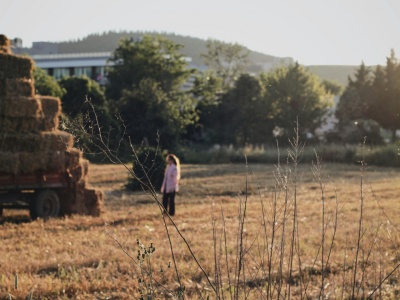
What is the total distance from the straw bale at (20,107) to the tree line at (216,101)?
32422mm

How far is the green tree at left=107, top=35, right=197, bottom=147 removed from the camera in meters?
49.2

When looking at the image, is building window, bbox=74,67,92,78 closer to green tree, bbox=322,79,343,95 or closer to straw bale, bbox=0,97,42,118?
green tree, bbox=322,79,343,95

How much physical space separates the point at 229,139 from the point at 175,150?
7.34 metres

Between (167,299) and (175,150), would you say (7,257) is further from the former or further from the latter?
(175,150)

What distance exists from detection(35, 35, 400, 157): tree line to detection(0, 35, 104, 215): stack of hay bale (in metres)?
32.0

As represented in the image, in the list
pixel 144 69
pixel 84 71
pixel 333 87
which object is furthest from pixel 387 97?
pixel 333 87

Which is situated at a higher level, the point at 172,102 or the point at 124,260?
the point at 172,102

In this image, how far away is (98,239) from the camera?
9781mm

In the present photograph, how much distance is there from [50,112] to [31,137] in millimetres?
1020

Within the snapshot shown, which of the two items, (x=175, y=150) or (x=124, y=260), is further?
(x=175, y=150)

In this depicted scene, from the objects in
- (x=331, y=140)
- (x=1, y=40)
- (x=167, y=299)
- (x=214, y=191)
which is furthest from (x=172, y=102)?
(x=167, y=299)

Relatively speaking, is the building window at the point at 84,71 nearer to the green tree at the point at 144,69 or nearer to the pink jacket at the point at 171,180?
the green tree at the point at 144,69

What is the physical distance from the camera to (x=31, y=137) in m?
12.8

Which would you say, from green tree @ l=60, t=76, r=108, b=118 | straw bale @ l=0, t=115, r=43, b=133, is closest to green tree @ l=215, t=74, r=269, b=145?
green tree @ l=60, t=76, r=108, b=118
